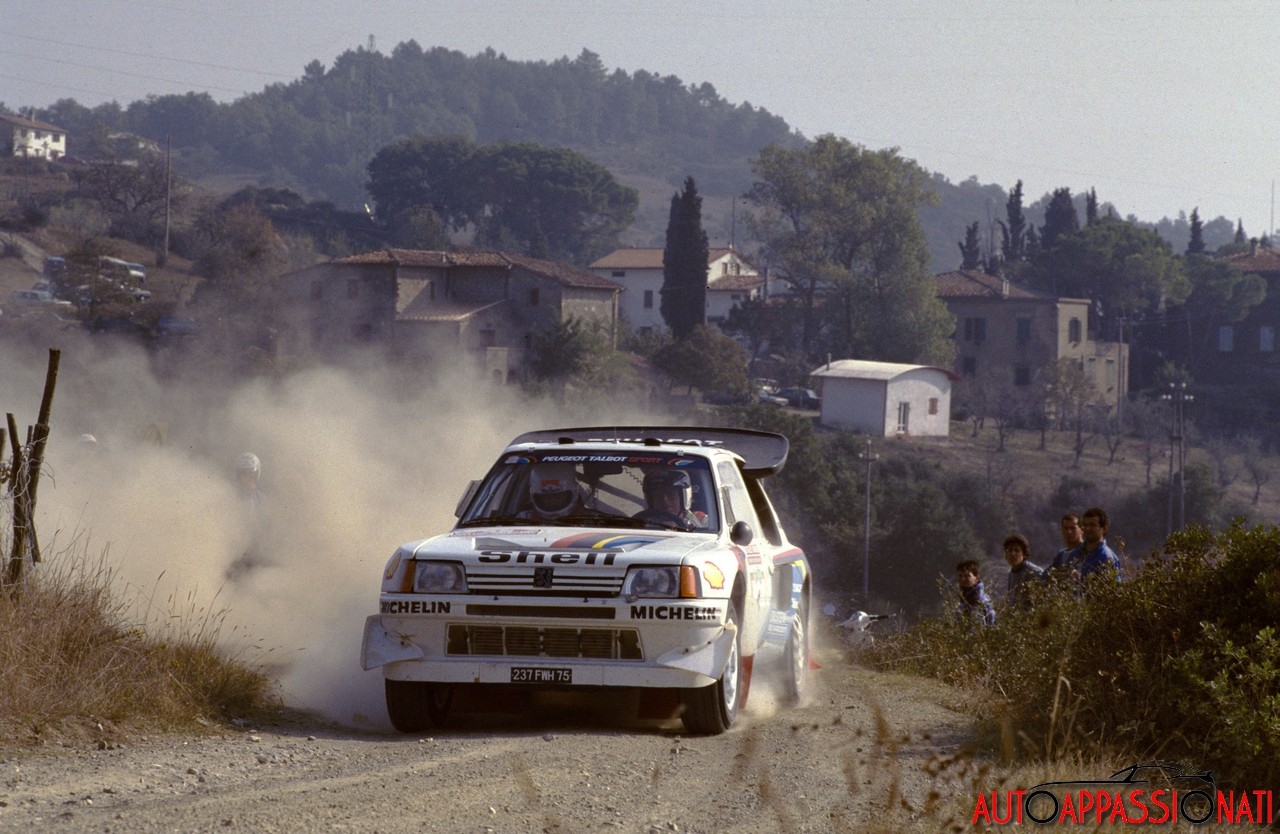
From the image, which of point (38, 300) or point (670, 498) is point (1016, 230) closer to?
point (38, 300)

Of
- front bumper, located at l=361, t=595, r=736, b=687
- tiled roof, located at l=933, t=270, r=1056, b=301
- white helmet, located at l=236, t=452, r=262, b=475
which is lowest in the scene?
front bumper, located at l=361, t=595, r=736, b=687

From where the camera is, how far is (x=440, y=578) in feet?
27.1

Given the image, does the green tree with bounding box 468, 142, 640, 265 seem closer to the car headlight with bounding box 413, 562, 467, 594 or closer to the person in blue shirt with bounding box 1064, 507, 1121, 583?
the person in blue shirt with bounding box 1064, 507, 1121, 583

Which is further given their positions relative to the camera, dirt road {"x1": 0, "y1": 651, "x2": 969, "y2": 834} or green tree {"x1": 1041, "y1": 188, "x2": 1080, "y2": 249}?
green tree {"x1": 1041, "y1": 188, "x2": 1080, "y2": 249}

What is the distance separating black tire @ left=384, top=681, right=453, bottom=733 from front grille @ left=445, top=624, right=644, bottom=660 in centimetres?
47

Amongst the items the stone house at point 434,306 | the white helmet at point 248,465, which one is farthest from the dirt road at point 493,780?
the stone house at point 434,306

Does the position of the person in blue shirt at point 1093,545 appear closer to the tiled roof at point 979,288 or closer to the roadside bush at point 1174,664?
the roadside bush at point 1174,664

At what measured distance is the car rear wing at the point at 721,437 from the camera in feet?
36.7

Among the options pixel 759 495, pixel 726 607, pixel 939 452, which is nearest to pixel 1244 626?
pixel 726 607

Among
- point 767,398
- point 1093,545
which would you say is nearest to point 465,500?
point 1093,545

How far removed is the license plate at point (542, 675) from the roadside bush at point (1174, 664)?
94.7 inches

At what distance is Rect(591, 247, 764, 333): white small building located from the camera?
116562mm

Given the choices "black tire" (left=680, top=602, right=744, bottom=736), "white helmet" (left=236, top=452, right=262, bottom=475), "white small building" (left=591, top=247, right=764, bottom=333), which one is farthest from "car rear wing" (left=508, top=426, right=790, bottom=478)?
"white small building" (left=591, top=247, right=764, bottom=333)

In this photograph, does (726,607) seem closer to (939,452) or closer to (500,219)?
(939,452)
